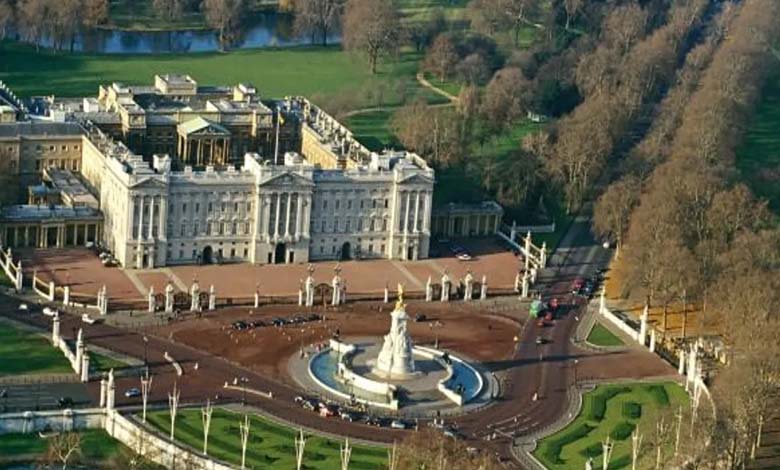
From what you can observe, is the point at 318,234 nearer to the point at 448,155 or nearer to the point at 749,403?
the point at 448,155

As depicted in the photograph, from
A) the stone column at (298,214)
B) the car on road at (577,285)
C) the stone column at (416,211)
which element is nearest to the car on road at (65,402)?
the stone column at (298,214)

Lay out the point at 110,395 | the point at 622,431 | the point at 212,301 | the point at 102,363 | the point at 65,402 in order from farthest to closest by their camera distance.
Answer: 1. the point at 212,301
2. the point at 102,363
3. the point at 622,431
4. the point at 65,402
5. the point at 110,395

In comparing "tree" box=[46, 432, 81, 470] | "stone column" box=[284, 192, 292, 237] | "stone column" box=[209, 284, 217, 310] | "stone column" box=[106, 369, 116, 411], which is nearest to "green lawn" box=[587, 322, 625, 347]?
"stone column" box=[284, 192, 292, 237]

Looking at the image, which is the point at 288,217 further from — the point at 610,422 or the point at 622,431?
the point at 622,431

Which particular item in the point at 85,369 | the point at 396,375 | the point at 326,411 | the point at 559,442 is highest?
the point at 85,369

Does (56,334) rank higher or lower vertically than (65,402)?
higher

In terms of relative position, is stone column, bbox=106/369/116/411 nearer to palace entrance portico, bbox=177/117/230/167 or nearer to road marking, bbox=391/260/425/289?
road marking, bbox=391/260/425/289

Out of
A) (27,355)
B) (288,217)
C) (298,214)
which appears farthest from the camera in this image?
(298,214)

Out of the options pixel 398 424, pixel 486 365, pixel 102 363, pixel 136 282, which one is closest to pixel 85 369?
pixel 102 363
